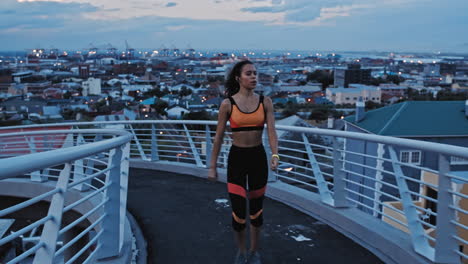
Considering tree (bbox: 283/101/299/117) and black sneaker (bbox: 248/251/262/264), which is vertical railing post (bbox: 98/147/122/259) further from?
tree (bbox: 283/101/299/117)

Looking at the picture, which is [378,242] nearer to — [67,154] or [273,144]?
[273,144]

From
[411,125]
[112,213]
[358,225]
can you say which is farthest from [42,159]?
[411,125]

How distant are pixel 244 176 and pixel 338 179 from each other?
1.66m

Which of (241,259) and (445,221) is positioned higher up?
(445,221)

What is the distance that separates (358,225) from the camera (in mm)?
4047

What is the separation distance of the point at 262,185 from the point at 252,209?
22cm

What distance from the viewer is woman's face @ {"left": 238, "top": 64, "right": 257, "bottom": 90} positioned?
3.18m

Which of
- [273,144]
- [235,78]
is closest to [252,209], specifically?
[273,144]

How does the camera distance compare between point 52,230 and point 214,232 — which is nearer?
point 52,230

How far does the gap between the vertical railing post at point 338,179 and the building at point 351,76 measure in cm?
10398

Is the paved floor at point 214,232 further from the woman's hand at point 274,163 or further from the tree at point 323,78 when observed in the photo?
the tree at point 323,78

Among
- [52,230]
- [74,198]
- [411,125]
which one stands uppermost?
[52,230]

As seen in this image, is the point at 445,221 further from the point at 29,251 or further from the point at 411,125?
the point at 411,125

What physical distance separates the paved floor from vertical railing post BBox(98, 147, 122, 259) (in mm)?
490
